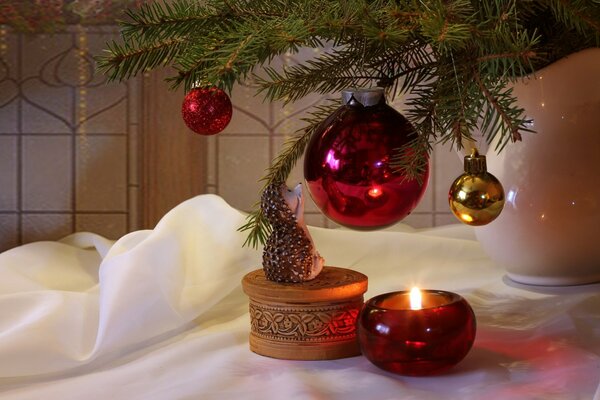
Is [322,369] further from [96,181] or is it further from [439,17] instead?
[96,181]

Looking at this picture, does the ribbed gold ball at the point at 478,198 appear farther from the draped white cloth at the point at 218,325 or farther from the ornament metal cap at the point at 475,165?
the draped white cloth at the point at 218,325

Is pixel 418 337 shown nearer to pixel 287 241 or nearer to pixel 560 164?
pixel 287 241

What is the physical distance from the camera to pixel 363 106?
0.73 meters

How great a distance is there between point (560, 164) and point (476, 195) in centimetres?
25

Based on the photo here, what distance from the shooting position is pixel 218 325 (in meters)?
0.88

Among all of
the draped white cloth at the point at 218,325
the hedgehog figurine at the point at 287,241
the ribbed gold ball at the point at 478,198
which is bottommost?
the draped white cloth at the point at 218,325

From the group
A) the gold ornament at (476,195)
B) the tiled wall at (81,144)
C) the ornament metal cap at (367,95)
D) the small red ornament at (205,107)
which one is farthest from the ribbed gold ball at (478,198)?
the tiled wall at (81,144)

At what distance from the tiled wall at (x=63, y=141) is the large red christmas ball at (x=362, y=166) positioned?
2.34 feet

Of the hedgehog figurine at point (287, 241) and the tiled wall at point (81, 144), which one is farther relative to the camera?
the tiled wall at point (81, 144)

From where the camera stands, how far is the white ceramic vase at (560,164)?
2.90ft

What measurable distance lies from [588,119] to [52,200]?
869 mm

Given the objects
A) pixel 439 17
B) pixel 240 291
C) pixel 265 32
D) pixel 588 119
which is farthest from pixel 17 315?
pixel 588 119

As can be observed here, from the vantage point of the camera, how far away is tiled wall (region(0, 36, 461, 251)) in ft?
4.44

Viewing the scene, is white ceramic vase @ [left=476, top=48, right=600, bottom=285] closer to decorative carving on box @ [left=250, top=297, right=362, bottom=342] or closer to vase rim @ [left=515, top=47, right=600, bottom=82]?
vase rim @ [left=515, top=47, right=600, bottom=82]
